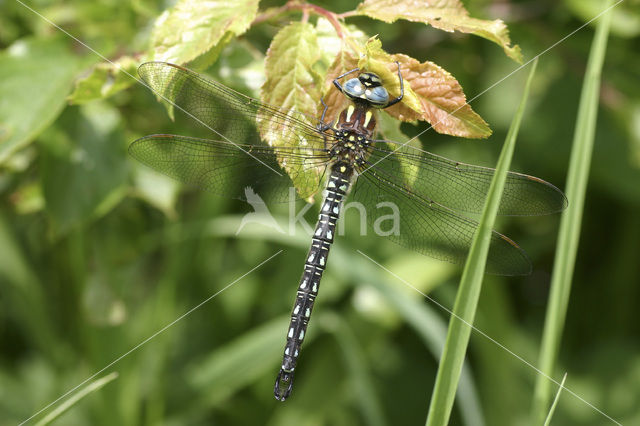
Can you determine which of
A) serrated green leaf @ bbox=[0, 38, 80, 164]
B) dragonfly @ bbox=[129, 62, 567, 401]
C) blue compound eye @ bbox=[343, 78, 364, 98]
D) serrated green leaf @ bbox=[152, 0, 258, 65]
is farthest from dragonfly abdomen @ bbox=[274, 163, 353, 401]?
serrated green leaf @ bbox=[0, 38, 80, 164]

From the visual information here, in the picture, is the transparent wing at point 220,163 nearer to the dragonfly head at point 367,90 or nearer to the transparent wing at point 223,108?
the transparent wing at point 223,108

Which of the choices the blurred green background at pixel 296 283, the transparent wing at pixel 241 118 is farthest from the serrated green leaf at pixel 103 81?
the blurred green background at pixel 296 283

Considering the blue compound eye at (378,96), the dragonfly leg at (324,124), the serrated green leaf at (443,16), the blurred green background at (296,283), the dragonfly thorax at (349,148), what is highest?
the serrated green leaf at (443,16)

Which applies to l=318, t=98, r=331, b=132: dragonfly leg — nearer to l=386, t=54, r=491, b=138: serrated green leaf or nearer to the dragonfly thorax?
the dragonfly thorax

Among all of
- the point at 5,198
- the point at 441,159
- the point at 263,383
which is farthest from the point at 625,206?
the point at 5,198

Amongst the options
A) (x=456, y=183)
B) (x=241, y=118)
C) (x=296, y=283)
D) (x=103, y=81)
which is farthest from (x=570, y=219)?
(x=296, y=283)

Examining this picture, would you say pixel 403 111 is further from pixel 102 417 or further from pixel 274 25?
pixel 102 417
